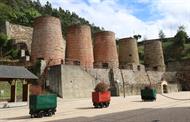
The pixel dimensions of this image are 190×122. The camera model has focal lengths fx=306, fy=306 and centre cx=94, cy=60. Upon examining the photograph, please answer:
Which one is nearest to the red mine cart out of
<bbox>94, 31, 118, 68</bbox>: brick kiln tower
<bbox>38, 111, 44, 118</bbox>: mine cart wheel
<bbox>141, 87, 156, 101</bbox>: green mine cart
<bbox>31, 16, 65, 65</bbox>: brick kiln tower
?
<bbox>38, 111, 44, 118</bbox>: mine cart wheel

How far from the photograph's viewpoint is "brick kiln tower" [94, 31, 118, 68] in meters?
41.2

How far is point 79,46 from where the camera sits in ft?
123

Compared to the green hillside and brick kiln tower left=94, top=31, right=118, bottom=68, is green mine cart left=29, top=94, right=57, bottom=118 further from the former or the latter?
the green hillside

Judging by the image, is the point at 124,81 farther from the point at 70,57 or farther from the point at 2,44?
the point at 2,44

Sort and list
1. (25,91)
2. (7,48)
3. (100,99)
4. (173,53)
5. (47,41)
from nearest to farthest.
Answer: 1. (100,99)
2. (25,91)
3. (47,41)
4. (7,48)
5. (173,53)

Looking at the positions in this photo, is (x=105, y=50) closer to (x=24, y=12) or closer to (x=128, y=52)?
(x=128, y=52)

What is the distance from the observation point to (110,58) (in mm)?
41375

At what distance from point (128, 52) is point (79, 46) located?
1295 centimetres

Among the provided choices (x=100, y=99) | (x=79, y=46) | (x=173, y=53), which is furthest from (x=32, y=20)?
(x=100, y=99)

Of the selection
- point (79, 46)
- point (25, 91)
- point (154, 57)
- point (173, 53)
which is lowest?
point (25, 91)

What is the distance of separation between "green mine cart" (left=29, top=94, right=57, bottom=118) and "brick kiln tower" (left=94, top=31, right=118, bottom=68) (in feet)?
88.3

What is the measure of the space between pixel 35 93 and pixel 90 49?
81.2 feet

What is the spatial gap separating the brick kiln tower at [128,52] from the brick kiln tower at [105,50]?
5741 millimetres

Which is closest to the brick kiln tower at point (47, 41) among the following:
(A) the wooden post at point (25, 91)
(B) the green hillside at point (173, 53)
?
(A) the wooden post at point (25, 91)
